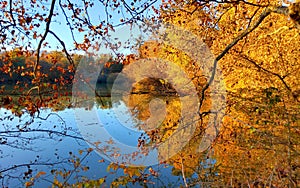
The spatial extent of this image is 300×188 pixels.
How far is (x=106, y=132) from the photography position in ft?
28.4

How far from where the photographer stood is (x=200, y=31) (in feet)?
24.9

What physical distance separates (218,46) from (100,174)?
16.5ft

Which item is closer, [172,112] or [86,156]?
[86,156]

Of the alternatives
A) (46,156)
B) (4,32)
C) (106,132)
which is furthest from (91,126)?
(4,32)

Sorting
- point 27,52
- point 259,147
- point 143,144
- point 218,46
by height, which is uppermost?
point 218,46

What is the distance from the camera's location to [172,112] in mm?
10922

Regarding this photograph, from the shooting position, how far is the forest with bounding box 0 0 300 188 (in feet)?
12.9

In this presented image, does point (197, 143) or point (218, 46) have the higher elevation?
point (218, 46)

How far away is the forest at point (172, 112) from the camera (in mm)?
3932

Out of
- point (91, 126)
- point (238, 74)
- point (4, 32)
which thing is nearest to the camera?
point (4, 32)

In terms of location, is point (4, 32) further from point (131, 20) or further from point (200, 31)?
point (200, 31)

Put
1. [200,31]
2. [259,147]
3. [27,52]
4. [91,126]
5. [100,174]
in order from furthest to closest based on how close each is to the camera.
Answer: [91,126]
[200,31]
[100,174]
[259,147]
[27,52]

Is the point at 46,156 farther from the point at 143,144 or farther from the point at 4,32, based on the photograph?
the point at 4,32

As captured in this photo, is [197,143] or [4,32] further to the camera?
[197,143]
